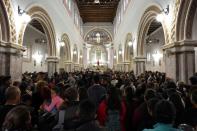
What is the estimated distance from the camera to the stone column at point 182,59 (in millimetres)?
9047

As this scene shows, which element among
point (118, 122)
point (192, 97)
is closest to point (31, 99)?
point (118, 122)

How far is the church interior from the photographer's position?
3123 mm

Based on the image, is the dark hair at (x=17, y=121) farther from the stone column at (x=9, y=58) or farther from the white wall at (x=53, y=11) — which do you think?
the white wall at (x=53, y=11)

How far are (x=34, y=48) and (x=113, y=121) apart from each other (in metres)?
21.2

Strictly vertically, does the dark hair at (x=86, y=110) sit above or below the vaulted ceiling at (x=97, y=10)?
below

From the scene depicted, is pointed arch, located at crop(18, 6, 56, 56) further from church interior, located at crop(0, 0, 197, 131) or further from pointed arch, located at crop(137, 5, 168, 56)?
pointed arch, located at crop(137, 5, 168, 56)

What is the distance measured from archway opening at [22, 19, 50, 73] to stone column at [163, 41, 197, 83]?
46.1ft

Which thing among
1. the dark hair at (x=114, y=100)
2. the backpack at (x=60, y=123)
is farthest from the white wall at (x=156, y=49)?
the backpack at (x=60, y=123)

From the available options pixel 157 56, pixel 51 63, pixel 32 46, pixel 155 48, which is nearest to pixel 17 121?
pixel 51 63

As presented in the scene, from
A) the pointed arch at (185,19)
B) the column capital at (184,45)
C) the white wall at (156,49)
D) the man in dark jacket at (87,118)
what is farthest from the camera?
the white wall at (156,49)

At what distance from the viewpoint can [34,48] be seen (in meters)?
24.6

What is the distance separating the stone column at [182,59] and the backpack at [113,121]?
17.6 ft

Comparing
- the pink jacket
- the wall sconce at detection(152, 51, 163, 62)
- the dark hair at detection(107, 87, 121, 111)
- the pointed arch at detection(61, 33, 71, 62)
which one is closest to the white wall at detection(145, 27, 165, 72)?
the wall sconce at detection(152, 51, 163, 62)

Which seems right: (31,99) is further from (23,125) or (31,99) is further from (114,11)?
(114,11)
